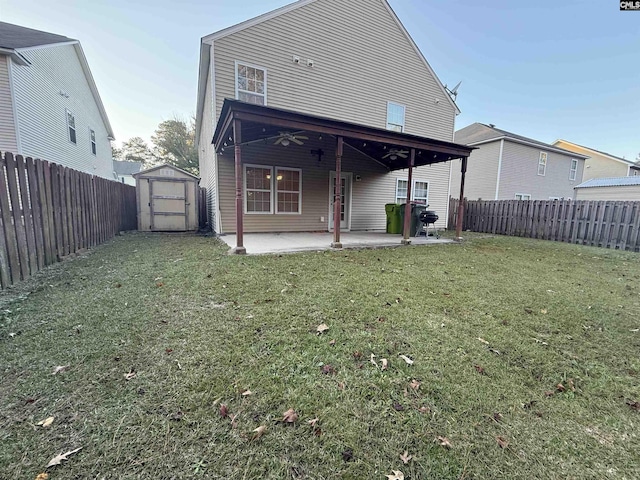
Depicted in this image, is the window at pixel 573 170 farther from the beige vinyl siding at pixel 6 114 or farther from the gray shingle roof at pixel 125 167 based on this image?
the gray shingle roof at pixel 125 167

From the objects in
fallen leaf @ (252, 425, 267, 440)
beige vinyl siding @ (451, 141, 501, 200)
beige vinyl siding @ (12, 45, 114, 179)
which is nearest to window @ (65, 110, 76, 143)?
beige vinyl siding @ (12, 45, 114, 179)

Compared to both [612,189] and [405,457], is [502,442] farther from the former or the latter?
[612,189]

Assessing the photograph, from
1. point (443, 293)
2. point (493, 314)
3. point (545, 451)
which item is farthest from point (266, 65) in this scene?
point (545, 451)

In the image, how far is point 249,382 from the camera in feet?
6.18

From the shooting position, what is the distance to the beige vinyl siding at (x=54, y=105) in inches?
362

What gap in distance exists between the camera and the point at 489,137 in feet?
56.2

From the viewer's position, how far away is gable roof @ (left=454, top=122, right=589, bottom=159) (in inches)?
662

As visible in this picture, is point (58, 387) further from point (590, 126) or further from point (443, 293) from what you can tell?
point (590, 126)

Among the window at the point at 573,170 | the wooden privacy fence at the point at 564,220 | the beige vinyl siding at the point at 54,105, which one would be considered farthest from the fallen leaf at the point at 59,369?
the window at the point at 573,170

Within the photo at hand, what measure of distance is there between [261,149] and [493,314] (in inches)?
325

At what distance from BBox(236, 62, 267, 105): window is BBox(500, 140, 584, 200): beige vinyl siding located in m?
15.4

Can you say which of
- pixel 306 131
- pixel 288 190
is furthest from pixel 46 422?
pixel 288 190

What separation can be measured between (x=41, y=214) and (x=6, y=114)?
7.89 m

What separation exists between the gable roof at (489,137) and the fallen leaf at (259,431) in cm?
→ 2007
